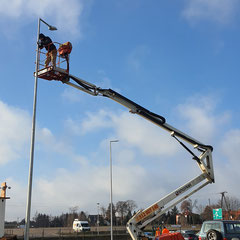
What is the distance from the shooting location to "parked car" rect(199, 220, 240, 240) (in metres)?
12.7

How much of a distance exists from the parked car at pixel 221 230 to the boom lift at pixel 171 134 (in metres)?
1.63

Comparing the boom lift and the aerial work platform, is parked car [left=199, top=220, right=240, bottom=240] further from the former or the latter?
the aerial work platform

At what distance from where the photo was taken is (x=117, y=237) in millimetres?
43656

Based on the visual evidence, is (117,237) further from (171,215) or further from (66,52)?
(171,215)

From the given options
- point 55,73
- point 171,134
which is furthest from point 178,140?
point 55,73

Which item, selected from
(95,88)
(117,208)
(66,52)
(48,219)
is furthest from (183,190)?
(48,219)

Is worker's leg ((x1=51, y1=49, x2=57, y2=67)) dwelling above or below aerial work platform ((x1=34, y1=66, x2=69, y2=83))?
above

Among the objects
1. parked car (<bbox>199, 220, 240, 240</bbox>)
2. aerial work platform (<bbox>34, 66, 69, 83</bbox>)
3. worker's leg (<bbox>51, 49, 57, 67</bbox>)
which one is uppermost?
worker's leg (<bbox>51, 49, 57, 67</bbox>)

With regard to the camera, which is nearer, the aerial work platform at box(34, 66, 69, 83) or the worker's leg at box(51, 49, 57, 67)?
the aerial work platform at box(34, 66, 69, 83)

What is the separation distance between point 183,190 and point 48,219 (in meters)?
119

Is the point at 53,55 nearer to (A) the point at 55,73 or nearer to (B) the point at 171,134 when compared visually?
(A) the point at 55,73

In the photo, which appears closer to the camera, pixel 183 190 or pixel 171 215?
pixel 183 190

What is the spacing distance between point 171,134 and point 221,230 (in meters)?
4.69

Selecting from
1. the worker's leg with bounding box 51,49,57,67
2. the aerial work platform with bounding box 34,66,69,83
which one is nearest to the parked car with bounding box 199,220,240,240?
the aerial work platform with bounding box 34,66,69,83
